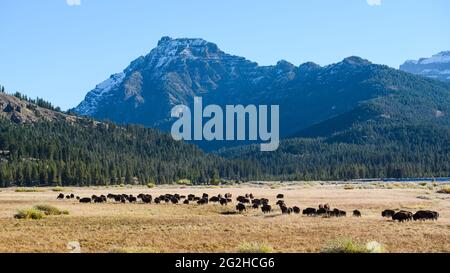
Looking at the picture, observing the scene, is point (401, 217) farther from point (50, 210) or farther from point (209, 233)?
point (50, 210)

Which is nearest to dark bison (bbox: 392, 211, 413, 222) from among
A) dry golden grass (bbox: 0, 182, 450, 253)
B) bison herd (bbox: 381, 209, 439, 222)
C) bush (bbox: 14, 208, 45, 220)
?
bison herd (bbox: 381, 209, 439, 222)

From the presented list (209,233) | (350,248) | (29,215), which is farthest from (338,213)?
(29,215)

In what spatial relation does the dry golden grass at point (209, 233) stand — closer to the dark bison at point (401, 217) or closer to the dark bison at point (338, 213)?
the dark bison at point (401, 217)

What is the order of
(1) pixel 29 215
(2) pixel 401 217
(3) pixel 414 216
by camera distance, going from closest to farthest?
(2) pixel 401 217, (3) pixel 414 216, (1) pixel 29 215

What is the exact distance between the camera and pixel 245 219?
136ft

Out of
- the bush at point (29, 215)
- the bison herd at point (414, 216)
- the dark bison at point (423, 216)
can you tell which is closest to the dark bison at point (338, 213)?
the bison herd at point (414, 216)

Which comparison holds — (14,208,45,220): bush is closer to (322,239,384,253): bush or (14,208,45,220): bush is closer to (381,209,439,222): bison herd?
(322,239,384,253): bush

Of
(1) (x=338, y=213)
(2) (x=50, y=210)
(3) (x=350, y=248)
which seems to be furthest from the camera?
(2) (x=50, y=210)

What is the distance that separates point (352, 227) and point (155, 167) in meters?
151

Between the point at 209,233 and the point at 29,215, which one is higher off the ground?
the point at 29,215
